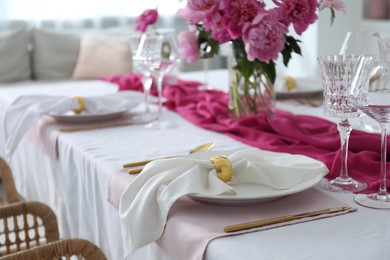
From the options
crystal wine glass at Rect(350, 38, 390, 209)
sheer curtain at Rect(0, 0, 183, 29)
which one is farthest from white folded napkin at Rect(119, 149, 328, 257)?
sheer curtain at Rect(0, 0, 183, 29)

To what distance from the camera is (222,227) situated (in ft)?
3.34

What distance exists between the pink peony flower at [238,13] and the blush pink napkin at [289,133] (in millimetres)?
275

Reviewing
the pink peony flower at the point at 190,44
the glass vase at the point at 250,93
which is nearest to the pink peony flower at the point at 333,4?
the glass vase at the point at 250,93

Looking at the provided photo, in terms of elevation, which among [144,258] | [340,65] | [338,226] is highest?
[340,65]

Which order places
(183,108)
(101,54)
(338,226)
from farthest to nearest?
(101,54)
(183,108)
(338,226)

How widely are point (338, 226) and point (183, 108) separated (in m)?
1.08

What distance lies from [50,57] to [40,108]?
241 cm

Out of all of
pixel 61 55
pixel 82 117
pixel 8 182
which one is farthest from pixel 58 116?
pixel 61 55

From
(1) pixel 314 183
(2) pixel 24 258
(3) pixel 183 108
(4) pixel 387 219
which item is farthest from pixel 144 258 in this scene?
(3) pixel 183 108

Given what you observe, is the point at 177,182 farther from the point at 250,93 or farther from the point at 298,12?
the point at 250,93

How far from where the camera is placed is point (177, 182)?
3.59ft

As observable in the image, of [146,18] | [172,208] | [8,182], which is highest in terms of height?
[146,18]

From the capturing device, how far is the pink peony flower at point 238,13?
145 centimetres

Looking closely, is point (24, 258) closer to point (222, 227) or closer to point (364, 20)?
point (222, 227)
